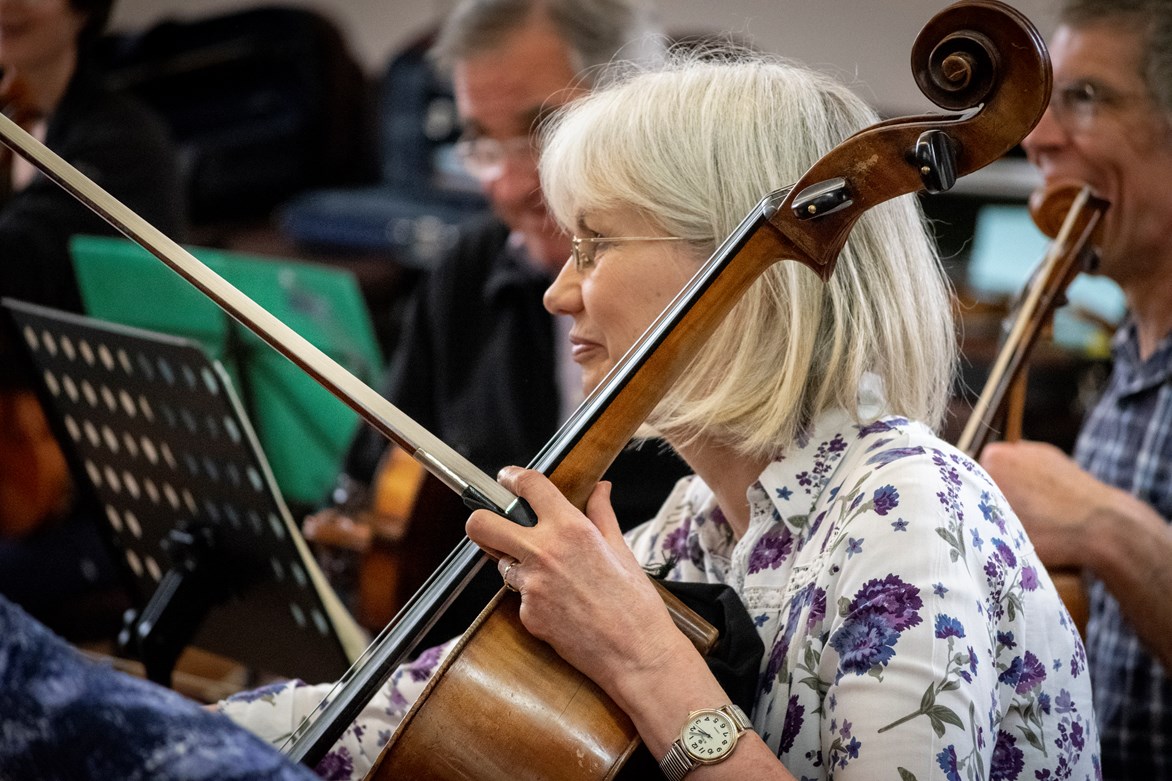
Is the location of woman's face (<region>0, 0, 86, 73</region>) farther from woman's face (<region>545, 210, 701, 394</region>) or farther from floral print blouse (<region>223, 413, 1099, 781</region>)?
floral print blouse (<region>223, 413, 1099, 781</region>)

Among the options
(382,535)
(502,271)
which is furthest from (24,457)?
(502,271)

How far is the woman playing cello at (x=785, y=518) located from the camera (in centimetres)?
91

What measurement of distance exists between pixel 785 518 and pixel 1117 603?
0.65m

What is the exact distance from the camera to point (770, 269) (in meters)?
1.09

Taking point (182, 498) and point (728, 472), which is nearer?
point (728, 472)

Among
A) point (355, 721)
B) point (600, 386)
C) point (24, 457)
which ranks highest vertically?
point (600, 386)

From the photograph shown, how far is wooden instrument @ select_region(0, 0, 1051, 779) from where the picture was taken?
90 centimetres

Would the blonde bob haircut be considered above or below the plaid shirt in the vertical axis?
above

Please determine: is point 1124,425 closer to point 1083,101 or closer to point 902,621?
point 1083,101

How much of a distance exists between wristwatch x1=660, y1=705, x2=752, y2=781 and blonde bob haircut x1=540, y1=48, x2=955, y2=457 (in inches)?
10.3

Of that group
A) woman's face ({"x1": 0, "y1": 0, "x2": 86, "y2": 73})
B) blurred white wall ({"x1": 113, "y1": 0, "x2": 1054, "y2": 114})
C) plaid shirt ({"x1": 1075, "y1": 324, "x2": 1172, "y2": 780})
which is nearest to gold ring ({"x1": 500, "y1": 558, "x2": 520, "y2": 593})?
plaid shirt ({"x1": 1075, "y1": 324, "x2": 1172, "y2": 780})

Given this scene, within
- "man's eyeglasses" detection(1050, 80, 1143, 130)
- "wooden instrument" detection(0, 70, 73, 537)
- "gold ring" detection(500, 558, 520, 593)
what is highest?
"man's eyeglasses" detection(1050, 80, 1143, 130)

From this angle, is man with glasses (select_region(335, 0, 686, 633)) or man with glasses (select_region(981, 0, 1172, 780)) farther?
man with glasses (select_region(335, 0, 686, 633))

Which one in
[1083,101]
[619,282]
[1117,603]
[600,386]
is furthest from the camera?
[1083,101]
